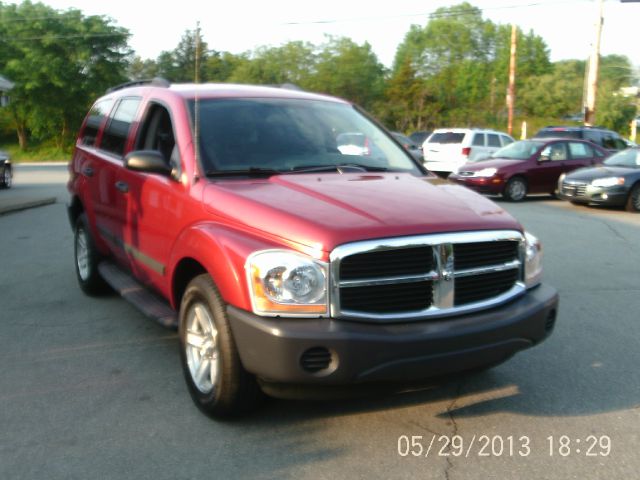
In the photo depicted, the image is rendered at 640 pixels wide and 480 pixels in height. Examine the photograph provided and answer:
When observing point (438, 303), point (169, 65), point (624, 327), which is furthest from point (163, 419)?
point (169, 65)

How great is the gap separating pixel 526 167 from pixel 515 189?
605 millimetres

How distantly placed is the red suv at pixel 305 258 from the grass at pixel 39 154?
45.7 meters

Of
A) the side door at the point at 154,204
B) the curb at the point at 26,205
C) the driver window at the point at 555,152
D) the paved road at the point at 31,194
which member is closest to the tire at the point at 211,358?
the side door at the point at 154,204

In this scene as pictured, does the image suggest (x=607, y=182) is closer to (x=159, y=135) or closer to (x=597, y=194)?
(x=597, y=194)

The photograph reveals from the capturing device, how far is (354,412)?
13.9ft

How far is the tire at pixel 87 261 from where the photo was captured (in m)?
6.73

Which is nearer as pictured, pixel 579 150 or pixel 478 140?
pixel 579 150

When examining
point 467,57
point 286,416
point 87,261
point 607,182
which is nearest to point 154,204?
point 286,416

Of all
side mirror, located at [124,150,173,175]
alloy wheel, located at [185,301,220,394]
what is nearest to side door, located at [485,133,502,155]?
side mirror, located at [124,150,173,175]

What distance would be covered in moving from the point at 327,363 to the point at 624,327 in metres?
3.59

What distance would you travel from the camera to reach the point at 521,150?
60.8 ft

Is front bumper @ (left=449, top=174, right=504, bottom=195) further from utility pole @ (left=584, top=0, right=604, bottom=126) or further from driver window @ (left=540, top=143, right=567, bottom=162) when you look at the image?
utility pole @ (left=584, top=0, right=604, bottom=126)

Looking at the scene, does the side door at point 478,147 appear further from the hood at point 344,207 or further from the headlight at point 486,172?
the hood at point 344,207

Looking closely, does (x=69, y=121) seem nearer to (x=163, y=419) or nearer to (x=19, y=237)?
(x=19, y=237)
